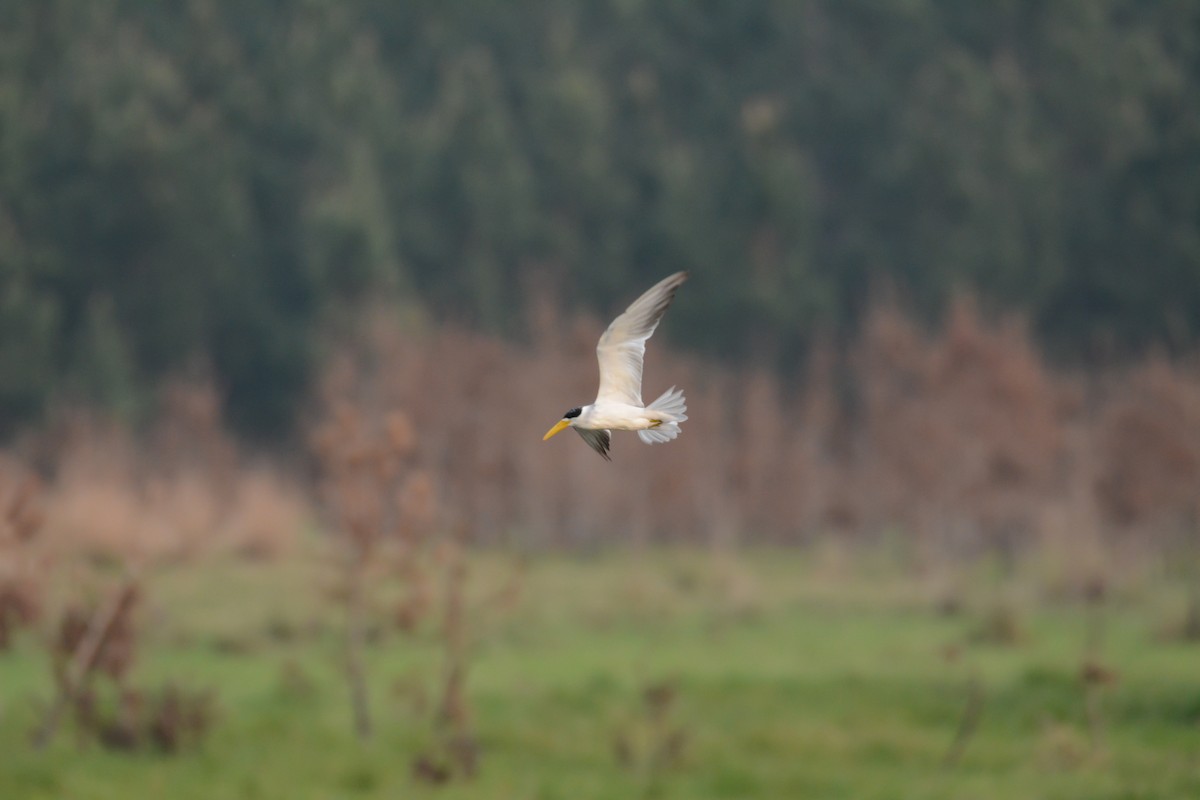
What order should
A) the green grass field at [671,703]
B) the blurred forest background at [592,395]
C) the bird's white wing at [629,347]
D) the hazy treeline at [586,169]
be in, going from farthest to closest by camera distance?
the hazy treeline at [586,169] < the blurred forest background at [592,395] < the green grass field at [671,703] < the bird's white wing at [629,347]

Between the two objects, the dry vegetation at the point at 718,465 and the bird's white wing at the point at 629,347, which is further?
the dry vegetation at the point at 718,465

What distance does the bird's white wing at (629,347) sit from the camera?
6555 millimetres

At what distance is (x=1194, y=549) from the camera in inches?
989

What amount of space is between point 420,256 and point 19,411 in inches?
391

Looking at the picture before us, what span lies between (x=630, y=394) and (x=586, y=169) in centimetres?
3661

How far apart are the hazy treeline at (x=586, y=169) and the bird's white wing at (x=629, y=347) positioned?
3164 centimetres

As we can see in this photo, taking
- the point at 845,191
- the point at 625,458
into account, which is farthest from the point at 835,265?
the point at 625,458

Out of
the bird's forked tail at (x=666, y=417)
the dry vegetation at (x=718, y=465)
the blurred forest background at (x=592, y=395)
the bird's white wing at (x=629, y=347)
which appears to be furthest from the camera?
the dry vegetation at (x=718, y=465)

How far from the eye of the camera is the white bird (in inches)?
248

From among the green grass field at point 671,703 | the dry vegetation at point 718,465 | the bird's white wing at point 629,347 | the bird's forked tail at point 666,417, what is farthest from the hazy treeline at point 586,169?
the bird's forked tail at point 666,417

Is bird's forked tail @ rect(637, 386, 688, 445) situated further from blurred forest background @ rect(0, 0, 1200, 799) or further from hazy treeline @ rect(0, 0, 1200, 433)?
hazy treeline @ rect(0, 0, 1200, 433)

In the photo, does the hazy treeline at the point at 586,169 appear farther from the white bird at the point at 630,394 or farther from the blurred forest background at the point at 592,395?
the white bird at the point at 630,394

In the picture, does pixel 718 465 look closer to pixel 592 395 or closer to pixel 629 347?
pixel 592 395

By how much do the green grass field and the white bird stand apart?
748cm
